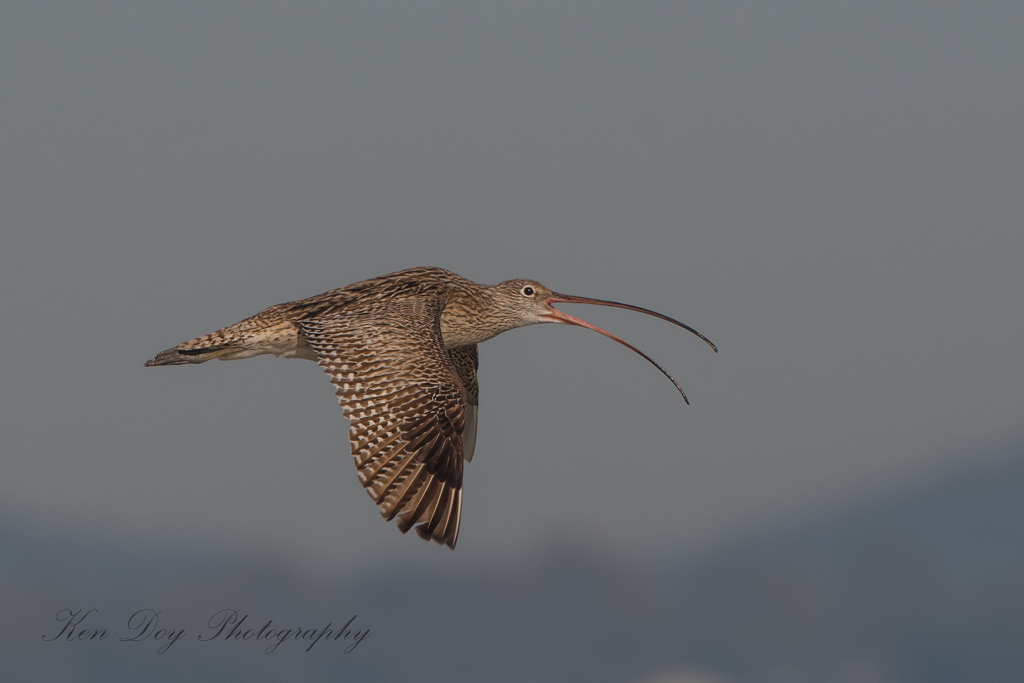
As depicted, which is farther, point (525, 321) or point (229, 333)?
point (525, 321)

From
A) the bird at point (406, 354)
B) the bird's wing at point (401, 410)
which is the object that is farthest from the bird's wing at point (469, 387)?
the bird's wing at point (401, 410)

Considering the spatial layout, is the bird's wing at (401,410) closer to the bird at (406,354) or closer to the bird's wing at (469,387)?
the bird at (406,354)

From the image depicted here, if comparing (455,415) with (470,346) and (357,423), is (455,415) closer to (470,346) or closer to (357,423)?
A: (357,423)

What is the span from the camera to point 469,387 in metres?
17.2

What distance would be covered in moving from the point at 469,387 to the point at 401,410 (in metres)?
4.90

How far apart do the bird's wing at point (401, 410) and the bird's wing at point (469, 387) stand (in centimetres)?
303

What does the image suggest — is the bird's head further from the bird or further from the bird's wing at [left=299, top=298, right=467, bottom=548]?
the bird's wing at [left=299, top=298, right=467, bottom=548]

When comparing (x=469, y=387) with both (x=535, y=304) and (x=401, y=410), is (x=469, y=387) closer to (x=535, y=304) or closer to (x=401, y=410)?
(x=535, y=304)

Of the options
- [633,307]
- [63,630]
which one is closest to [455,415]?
[633,307]

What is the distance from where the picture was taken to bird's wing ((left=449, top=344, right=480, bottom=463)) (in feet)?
56.5

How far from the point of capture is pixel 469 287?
16406mm

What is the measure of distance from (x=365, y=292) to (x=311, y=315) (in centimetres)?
82

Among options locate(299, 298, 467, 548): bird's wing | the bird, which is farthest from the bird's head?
locate(299, 298, 467, 548): bird's wing

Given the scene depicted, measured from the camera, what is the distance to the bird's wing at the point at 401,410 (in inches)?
453
